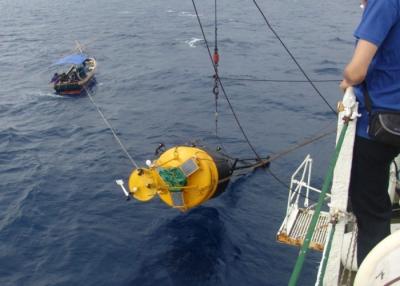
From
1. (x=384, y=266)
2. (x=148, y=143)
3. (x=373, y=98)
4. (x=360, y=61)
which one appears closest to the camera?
(x=384, y=266)

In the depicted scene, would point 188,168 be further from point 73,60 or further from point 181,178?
point 73,60

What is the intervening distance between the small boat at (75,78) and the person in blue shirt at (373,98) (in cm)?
2756

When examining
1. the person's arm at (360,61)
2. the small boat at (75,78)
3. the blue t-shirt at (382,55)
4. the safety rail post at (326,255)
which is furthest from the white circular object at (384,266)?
the small boat at (75,78)

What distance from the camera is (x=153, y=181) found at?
41.1ft

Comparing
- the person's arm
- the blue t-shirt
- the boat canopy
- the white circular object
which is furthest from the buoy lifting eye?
the boat canopy

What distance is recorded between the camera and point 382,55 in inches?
157

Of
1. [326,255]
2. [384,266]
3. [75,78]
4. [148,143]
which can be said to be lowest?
[75,78]

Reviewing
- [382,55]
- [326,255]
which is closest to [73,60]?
[382,55]

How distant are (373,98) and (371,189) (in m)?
0.97

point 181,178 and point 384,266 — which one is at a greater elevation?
point 384,266

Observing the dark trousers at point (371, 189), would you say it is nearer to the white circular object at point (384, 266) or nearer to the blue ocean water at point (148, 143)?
the white circular object at point (384, 266)

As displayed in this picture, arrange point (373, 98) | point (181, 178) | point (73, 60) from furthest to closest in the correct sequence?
point (73, 60)
point (181, 178)
point (373, 98)

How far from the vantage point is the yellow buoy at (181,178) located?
40.9 feet

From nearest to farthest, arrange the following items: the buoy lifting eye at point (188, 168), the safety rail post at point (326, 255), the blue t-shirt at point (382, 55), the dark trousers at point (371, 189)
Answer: the blue t-shirt at point (382, 55)
the safety rail post at point (326, 255)
the dark trousers at point (371, 189)
the buoy lifting eye at point (188, 168)
